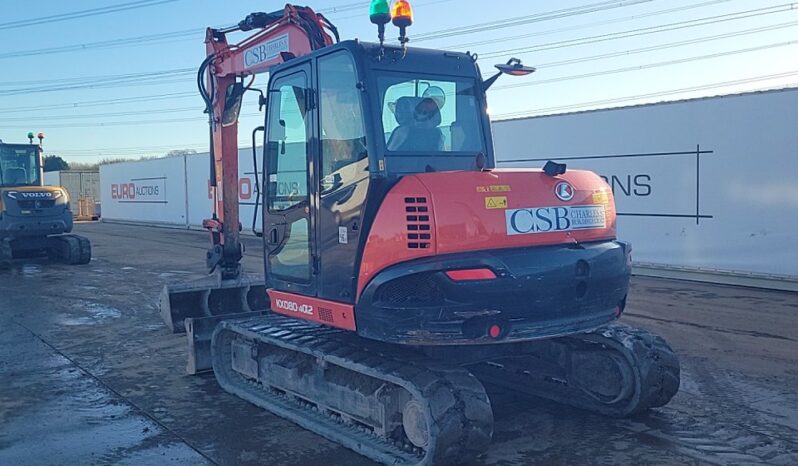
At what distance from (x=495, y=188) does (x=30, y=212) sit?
15210mm

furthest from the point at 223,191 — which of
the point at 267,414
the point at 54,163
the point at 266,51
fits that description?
the point at 54,163

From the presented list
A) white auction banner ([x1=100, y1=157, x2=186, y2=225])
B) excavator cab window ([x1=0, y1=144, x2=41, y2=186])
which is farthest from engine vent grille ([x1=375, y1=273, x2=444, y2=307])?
white auction banner ([x1=100, y1=157, x2=186, y2=225])

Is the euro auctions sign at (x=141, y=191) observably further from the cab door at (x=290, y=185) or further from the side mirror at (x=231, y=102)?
the cab door at (x=290, y=185)

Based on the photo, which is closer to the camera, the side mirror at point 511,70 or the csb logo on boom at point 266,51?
the side mirror at point 511,70

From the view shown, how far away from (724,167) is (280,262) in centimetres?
954

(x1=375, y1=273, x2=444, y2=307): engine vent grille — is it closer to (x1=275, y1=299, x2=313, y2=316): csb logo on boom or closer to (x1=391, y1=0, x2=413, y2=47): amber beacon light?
(x1=275, y1=299, x2=313, y2=316): csb logo on boom

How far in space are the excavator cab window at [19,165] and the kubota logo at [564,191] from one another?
52.3 ft

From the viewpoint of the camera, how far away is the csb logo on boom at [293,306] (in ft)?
18.9

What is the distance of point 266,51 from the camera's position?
7.72m

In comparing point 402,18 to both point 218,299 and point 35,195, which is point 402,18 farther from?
point 35,195

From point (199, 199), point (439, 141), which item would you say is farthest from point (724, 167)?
point (199, 199)

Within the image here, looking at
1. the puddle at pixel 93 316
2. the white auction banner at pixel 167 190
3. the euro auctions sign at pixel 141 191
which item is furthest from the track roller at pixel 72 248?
the euro auctions sign at pixel 141 191

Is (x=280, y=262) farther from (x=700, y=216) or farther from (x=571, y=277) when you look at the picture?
(x=700, y=216)

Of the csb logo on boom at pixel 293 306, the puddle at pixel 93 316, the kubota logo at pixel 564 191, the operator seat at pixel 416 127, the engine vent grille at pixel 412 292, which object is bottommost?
the puddle at pixel 93 316
